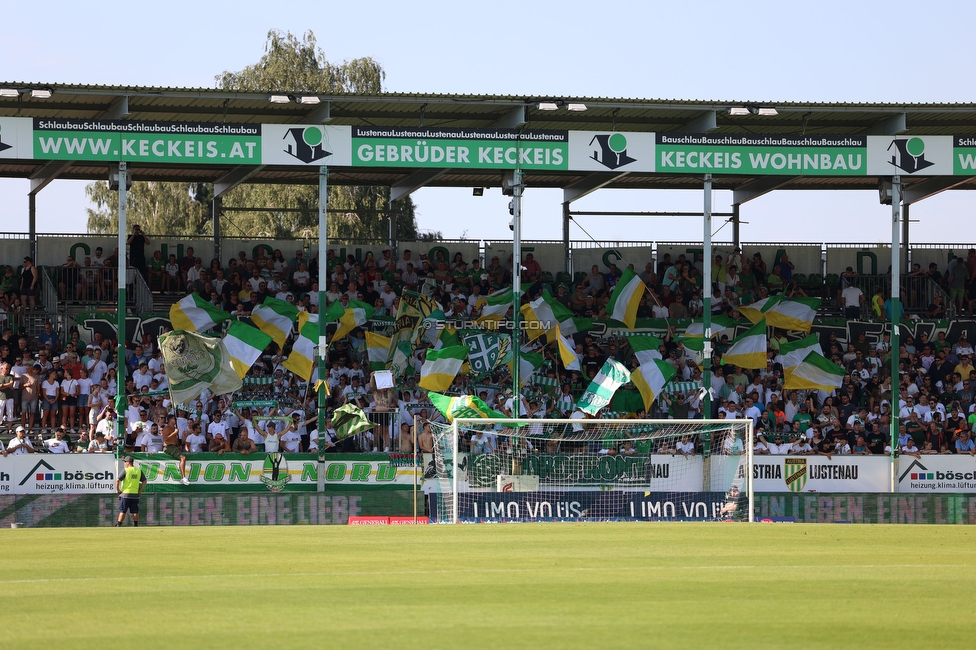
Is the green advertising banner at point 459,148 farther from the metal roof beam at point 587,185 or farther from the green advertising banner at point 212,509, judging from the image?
the green advertising banner at point 212,509

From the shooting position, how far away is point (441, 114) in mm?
26859

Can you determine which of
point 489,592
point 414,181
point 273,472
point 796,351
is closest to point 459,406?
point 273,472

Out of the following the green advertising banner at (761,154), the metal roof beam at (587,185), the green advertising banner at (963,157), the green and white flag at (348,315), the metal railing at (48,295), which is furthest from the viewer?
the metal roof beam at (587,185)

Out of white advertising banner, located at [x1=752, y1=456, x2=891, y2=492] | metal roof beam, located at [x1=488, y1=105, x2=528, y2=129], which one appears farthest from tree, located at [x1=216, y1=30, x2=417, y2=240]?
white advertising banner, located at [x1=752, y1=456, x2=891, y2=492]

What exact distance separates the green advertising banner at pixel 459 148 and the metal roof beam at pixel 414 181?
358cm

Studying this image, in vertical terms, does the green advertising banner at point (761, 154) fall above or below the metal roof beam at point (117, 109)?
below

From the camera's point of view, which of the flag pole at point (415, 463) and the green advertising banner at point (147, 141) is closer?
the flag pole at point (415, 463)

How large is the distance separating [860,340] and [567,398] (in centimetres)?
Result: 859

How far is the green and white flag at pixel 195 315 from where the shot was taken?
26156 mm

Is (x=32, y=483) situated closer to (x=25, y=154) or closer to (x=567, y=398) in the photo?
(x=25, y=154)

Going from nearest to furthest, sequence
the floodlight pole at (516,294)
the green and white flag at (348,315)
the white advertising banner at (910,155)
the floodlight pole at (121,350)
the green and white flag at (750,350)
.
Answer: the floodlight pole at (121,350)
the floodlight pole at (516,294)
the white advertising banner at (910,155)
the green and white flag at (348,315)
the green and white flag at (750,350)

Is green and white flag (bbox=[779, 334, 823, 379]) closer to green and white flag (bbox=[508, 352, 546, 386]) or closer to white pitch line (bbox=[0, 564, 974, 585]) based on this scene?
green and white flag (bbox=[508, 352, 546, 386])

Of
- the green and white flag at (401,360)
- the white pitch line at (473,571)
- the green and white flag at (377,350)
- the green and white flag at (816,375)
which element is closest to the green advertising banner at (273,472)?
the green and white flag at (401,360)

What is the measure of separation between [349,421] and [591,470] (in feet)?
16.1
